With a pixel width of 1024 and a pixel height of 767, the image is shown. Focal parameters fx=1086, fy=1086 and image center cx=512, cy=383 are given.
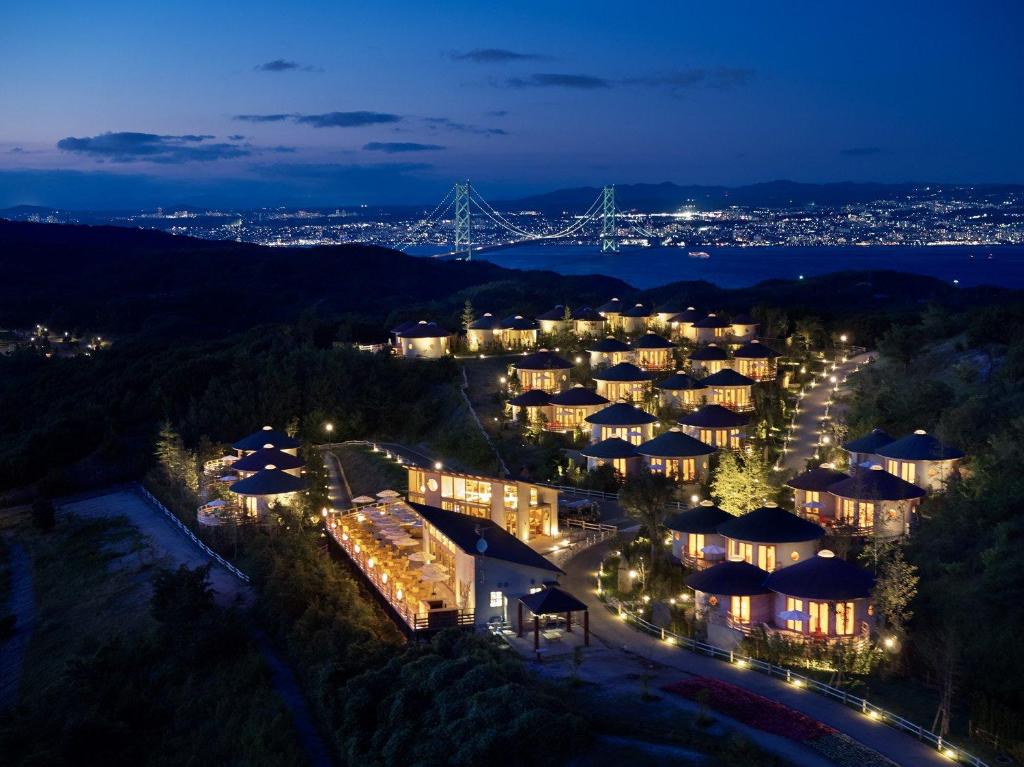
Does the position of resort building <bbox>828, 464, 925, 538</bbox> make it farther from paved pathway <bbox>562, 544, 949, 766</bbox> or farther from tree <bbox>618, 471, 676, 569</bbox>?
paved pathway <bbox>562, 544, 949, 766</bbox>

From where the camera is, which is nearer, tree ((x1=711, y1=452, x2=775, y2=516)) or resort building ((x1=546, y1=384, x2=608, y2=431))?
tree ((x1=711, y1=452, x2=775, y2=516))

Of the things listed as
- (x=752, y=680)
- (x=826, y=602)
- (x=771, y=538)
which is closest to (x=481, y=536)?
(x=771, y=538)

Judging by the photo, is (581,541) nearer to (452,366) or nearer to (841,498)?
(841,498)

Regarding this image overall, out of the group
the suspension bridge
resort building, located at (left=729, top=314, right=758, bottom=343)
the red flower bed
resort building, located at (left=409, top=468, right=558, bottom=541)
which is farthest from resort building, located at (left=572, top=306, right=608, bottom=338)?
the suspension bridge

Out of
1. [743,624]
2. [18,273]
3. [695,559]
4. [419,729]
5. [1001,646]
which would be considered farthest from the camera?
[18,273]

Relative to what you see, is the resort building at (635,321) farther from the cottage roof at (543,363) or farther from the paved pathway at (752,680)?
the paved pathway at (752,680)

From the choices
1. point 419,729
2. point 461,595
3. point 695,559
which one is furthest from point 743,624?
point 419,729
